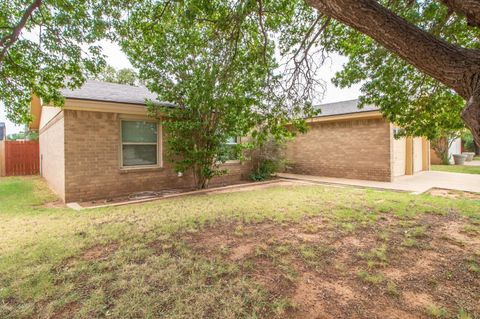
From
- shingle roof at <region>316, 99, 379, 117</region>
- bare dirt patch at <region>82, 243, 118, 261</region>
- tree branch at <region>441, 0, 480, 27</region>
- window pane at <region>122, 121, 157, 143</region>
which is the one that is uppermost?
shingle roof at <region>316, 99, 379, 117</region>

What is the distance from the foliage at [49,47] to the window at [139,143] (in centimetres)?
237

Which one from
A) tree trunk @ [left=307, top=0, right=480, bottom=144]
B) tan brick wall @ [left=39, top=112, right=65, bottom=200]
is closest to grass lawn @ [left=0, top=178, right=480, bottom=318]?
tan brick wall @ [left=39, top=112, right=65, bottom=200]

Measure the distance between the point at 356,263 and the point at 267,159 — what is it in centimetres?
819

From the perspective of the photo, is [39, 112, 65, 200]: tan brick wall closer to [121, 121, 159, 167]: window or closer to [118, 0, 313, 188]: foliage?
[121, 121, 159, 167]: window

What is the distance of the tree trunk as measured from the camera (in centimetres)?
199

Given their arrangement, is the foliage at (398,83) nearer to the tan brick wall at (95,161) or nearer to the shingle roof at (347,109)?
the shingle roof at (347,109)

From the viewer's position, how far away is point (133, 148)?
7.64 m

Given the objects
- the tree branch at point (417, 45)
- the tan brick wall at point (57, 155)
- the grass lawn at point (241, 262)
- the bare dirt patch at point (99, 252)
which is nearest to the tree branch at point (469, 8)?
the tree branch at point (417, 45)

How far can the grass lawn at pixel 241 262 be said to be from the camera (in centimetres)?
223

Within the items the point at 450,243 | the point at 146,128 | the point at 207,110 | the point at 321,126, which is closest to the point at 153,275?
the point at 450,243

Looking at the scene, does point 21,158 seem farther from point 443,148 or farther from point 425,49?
point 443,148

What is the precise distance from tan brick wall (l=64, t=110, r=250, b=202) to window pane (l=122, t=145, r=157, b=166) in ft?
0.99

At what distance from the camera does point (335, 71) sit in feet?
20.7

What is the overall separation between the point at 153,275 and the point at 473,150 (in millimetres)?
35064
